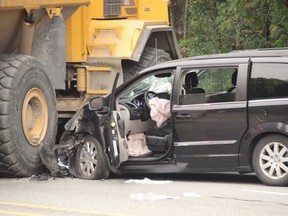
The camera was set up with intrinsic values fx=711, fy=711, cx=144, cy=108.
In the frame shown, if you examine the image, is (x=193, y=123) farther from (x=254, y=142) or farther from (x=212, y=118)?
(x=254, y=142)

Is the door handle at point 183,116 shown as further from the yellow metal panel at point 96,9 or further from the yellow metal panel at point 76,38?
the yellow metal panel at point 96,9

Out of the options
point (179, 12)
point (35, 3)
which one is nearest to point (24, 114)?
point (35, 3)

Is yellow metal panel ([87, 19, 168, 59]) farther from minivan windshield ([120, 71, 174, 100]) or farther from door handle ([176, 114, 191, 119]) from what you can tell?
door handle ([176, 114, 191, 119])

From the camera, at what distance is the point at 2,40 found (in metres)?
11.4

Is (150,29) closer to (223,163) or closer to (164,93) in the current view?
(164,93)

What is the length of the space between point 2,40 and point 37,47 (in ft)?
2.55

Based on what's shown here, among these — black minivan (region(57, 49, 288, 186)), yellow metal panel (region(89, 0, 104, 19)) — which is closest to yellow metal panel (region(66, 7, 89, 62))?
yellow metal panel (region(89, 0, 104, 19))

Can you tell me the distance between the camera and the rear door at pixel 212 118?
9719 mm

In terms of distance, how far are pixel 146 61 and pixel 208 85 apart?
11.0 ft

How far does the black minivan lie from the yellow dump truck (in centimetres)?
67

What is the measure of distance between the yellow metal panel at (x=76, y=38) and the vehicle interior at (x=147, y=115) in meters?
2.28

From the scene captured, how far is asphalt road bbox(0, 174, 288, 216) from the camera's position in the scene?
8086 mm

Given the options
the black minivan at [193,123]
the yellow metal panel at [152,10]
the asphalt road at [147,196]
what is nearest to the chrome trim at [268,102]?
the black minivan at [193,123]

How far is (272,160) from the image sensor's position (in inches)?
371
